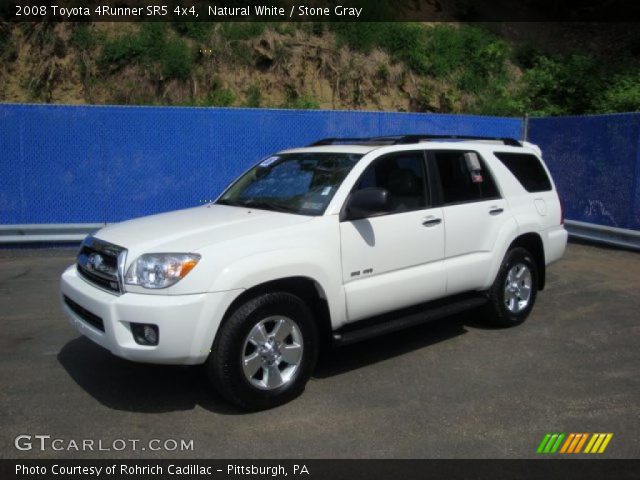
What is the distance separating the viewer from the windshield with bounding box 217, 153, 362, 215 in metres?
4.76

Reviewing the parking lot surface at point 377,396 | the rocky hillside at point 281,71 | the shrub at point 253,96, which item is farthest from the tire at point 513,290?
the shrub at point 253,96

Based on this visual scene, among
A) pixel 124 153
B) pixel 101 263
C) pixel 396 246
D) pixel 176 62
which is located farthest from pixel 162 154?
pixel 396 246

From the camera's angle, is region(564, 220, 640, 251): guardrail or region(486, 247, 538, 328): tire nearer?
region(486, 247, 538, 328): tire

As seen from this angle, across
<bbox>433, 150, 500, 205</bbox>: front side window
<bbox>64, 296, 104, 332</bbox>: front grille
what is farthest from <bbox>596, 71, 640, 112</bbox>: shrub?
<bbox>64, 296, 104, 332</bbox>: front grille

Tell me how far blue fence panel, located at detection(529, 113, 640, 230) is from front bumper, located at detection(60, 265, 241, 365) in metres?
8.30

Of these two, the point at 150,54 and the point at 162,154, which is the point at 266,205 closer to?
the point at 162,154

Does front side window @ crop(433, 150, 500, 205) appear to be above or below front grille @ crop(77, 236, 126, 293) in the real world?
above

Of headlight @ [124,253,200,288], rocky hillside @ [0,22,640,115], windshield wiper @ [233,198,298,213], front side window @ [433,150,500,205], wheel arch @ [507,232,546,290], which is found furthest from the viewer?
rocky hillside @ [0,22,640,115]

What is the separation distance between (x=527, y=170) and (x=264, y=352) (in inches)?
146

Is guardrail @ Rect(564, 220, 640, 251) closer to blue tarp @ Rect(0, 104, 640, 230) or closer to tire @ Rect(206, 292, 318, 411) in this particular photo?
blue tarp @ Rect(0, 104, 640, 230)

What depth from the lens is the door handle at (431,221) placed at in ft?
16.8

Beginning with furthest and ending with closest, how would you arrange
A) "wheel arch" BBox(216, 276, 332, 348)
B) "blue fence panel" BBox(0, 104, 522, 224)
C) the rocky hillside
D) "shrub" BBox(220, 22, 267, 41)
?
"shrub" BBox(220, 22, 267, 41)
the rocky hillside
"blue fence panel" BBox(0, 104, 522, 224)
"wheel arch" BBox(216, 276, 332, 348)

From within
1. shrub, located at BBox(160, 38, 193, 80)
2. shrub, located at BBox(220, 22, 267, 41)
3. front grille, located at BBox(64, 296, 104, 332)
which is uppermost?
shrub, located at BBox(220, 22, 267, 41)
